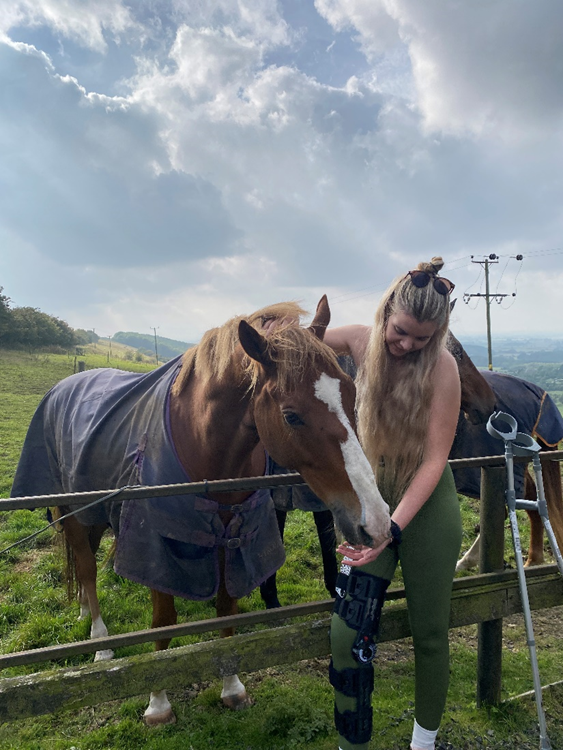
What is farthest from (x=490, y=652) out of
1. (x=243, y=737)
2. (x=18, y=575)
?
(x=18, y=575)

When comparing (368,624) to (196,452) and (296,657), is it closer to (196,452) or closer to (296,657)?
(296,657)

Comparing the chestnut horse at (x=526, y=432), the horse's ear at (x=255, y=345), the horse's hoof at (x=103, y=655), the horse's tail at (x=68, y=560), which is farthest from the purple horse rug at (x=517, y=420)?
the horse's tail at (x=68, y=560)

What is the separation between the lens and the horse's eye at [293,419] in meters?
1.87

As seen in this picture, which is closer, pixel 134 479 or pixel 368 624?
pixel 368 624

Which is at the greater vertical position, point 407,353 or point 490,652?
point 407,353

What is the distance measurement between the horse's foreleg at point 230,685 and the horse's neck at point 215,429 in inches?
30.9

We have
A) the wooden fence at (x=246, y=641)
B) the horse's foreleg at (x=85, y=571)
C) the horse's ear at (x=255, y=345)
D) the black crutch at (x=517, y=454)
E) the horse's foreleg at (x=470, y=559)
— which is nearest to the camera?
the wooden fence at (x=246, y=641)

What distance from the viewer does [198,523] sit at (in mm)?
2312

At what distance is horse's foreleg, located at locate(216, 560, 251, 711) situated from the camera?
109 inches

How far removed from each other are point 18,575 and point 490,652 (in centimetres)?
406

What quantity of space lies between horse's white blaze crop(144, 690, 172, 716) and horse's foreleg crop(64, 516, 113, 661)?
1.01 meters

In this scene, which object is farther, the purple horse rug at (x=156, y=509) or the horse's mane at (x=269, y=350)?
the purple horse rug at (x=156, y=509)

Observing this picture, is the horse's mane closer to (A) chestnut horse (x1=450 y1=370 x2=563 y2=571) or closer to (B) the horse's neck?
(B) the horse's neck

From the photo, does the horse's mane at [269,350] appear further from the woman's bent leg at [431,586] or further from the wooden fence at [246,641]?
the woman's bent leg at [431,586]
